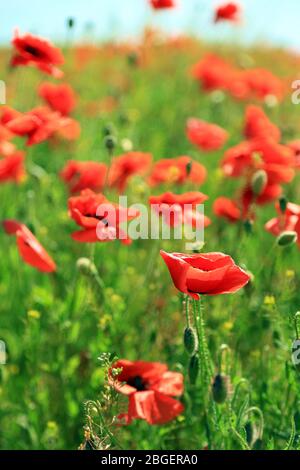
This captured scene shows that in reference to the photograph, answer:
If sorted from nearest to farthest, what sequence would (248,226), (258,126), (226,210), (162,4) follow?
(248,226) < (226,210) < (258,126) < (162,4)

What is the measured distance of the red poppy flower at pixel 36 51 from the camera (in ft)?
6.67

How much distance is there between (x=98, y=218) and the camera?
160 centimetres

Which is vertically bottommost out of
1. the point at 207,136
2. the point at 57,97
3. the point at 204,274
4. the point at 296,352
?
the point at 296,352

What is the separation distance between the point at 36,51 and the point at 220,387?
1237mm

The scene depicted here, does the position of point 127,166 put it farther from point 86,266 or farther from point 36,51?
point 86,266

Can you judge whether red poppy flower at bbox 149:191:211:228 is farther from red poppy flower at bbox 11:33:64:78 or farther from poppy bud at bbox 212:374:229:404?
red poppy flower at bbox 11:33:64:78

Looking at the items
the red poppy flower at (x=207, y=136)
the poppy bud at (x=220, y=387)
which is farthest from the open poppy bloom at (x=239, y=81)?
the poppy bud at (x=220, y=387)

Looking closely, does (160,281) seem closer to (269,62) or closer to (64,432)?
(64,432)

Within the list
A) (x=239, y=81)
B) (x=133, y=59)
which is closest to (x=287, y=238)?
(x=133, y=59)

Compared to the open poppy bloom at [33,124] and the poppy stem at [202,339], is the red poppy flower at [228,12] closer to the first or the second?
the open poppy bloom at [33,124]

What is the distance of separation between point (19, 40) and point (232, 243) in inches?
37.2

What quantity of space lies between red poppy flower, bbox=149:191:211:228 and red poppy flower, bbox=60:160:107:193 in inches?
21.4

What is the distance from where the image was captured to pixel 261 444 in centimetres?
136
